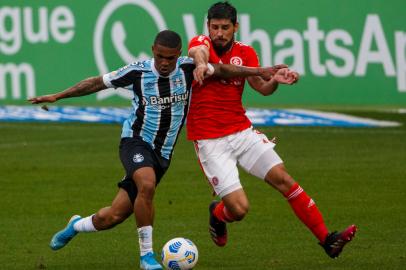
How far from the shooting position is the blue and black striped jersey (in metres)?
10.6

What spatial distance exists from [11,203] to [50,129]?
7.99 metres

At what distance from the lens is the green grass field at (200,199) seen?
11.1m

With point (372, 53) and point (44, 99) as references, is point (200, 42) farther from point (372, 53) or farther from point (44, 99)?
point (372, 53)

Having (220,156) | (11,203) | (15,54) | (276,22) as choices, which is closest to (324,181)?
(11,203)

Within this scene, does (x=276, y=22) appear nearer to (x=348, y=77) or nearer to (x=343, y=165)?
(x=348, y=77)

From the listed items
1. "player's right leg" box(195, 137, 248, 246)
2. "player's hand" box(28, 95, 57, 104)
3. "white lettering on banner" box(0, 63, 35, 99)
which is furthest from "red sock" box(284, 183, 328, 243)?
"white lettering on banner" box(0, 63, 35, 99)

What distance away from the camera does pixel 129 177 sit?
34.5 ft

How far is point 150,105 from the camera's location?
10.7 meters

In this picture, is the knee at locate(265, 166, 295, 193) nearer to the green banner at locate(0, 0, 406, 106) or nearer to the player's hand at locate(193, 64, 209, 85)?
the player's hand at locate(193, 64, 209, 85)

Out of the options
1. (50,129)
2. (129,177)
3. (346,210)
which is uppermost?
(129,177)

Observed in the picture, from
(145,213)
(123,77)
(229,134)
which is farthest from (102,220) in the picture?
(229,134)

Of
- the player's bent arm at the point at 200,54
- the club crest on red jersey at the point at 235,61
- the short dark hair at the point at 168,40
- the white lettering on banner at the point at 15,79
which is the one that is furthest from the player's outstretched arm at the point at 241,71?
the white lettering on banner at the point at 15,79

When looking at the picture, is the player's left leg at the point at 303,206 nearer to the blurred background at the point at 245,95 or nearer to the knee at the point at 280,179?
the knee at the point at 280,179

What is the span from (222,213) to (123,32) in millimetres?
11957
